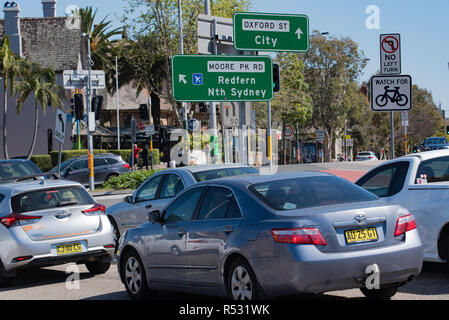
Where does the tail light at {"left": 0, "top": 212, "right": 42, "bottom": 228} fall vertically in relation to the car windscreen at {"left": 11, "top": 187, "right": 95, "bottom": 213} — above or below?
below

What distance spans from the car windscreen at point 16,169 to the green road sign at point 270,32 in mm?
6666

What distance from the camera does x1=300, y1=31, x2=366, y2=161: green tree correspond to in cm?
6494

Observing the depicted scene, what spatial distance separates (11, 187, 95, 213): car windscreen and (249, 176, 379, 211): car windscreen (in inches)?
178

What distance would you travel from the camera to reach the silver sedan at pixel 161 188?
12.5 m

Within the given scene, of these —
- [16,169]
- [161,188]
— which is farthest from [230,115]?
[161,188]

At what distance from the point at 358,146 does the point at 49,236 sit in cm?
7947

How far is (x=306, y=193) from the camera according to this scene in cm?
759

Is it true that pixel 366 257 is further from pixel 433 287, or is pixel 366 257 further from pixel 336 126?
pixel 336 126

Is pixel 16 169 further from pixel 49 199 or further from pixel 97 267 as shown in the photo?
pixel 97 267

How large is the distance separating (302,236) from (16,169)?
1414 centimetres

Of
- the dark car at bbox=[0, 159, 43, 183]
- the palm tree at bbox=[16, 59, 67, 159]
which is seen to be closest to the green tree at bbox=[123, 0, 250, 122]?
the palm tree at bbox=[16, 59, 67, 159]

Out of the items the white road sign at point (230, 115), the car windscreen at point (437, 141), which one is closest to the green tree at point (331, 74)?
the car windscreen at point (437, 141)

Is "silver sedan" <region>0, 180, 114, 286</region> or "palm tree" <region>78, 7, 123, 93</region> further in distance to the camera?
"palm tree" <region>78, 7, 123, 93</region>

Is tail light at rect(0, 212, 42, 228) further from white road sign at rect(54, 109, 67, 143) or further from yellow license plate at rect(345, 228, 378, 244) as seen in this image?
white road sign at rect(54, 109, 67, 143)
